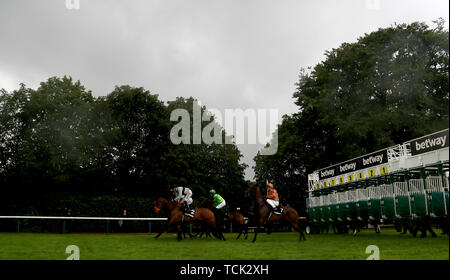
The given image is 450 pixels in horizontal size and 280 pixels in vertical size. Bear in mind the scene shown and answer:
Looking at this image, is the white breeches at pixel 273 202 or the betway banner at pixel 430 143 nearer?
the betway banner at pixel 430 143

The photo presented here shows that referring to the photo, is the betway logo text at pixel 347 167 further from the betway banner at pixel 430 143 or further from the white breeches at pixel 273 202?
the white breeches at pixel 273 202

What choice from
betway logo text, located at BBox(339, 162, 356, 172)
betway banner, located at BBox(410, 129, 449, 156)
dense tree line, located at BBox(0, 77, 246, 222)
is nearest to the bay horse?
betway banner, located at BBox(410, 129, 449, 156)

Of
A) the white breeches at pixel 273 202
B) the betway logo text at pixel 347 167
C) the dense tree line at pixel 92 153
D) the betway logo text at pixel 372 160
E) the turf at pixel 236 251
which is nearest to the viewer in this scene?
the turf at pixel 236 251

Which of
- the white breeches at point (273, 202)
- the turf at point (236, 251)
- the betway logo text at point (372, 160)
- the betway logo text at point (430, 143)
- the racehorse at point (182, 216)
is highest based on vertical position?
the betway logo text at point (372, 160)

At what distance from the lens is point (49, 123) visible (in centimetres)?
3353

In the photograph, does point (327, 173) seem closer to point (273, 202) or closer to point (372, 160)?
point (372, 160)

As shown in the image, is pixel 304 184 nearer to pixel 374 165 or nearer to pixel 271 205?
pixel 374 165

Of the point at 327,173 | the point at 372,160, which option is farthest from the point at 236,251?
the point at 327,173

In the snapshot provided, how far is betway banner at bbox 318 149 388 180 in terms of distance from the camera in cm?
1859

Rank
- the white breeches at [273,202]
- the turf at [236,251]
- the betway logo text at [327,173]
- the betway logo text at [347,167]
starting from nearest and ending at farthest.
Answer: the turf at [236,251] → the white breeches at [273,202] → the betway logo text at [347,167] → the betway logo text at [327,173]

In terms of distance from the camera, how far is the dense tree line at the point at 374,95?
88.5ft

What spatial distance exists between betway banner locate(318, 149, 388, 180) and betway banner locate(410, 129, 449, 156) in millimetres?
2979

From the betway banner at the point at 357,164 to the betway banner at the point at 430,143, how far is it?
9.77 feet

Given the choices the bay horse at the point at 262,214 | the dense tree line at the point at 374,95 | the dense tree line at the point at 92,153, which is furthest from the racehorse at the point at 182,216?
the dense tree line at the point at 92,153
